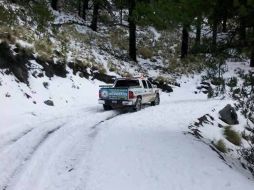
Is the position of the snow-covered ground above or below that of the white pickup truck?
below

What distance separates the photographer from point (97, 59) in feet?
102

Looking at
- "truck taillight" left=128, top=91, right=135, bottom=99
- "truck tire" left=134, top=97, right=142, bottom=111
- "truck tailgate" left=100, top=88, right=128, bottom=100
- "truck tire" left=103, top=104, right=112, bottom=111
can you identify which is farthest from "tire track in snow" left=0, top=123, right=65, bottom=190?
"truck tire" left=134, top=97, right=142, bottom=111

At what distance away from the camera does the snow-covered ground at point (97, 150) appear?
10.3 metres

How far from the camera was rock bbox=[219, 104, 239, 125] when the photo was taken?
22609mm

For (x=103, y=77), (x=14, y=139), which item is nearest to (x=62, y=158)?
(x=14, y=139)

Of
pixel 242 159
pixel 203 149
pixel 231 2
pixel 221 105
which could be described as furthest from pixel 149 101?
pixel 231 2

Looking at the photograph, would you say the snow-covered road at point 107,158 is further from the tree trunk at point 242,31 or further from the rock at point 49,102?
the tree trunk at point 242,31

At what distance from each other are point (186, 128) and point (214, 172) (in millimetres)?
5996

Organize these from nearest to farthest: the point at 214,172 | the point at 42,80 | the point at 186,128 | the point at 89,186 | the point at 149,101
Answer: the point at 89,186
the point at 214,172
the point at 186,128
the point at 42,80
the point at 149,101

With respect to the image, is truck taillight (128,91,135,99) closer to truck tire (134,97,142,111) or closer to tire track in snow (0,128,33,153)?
truck tire (134,97,142,111)

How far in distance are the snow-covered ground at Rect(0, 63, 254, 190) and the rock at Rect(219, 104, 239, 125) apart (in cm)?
149

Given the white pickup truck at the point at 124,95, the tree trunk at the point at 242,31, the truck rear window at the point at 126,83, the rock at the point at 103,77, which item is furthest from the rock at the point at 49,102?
the tree trunk at the point at 242,31

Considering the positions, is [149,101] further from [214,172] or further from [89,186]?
[89,186]

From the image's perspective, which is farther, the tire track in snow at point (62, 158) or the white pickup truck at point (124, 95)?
the white pickup truck at point (124, 95)
